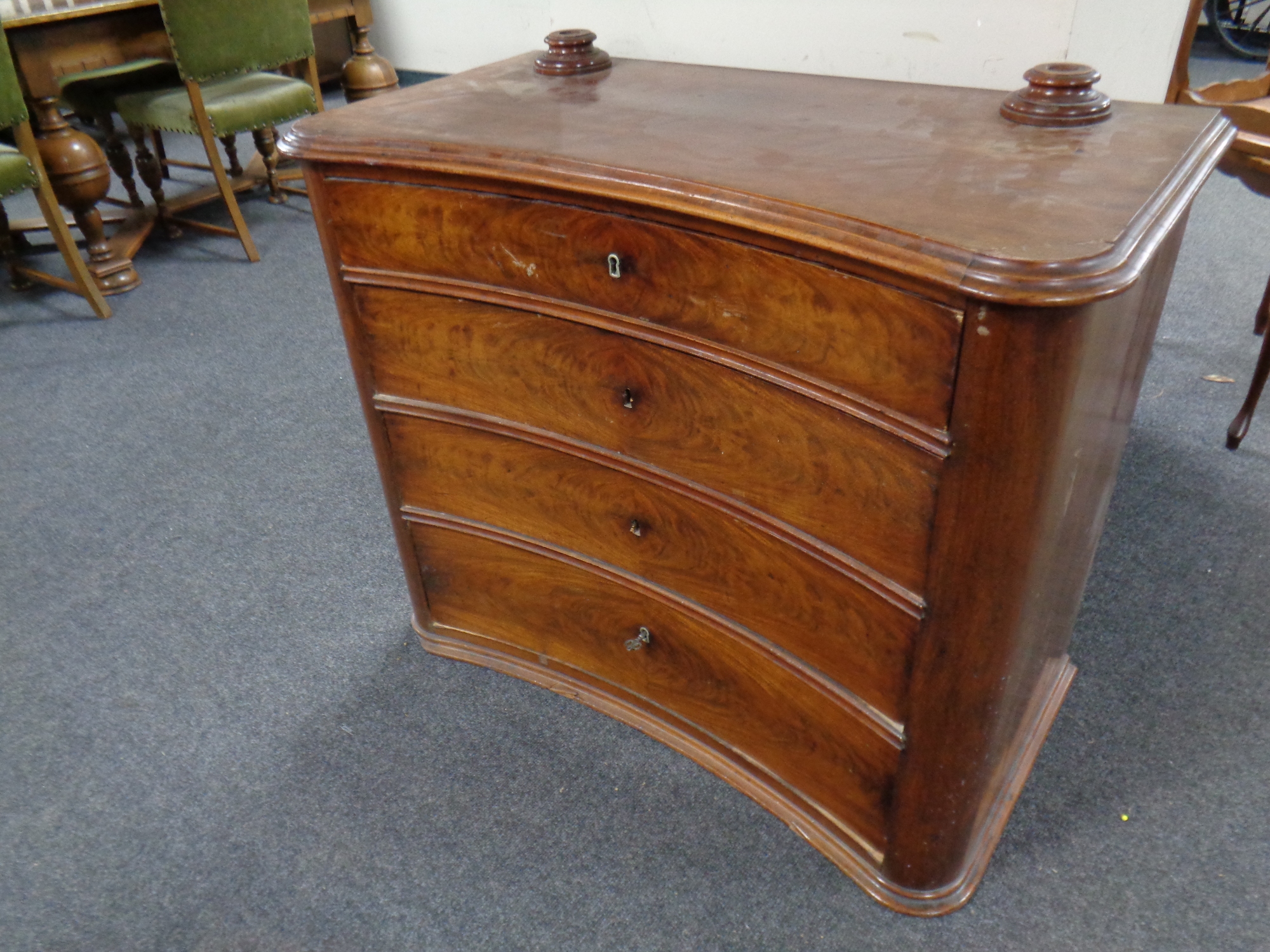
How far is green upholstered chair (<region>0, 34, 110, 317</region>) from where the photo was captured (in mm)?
2803

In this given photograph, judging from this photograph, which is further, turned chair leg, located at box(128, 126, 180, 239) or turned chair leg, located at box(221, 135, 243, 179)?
turned chair leg, located at box(221, 135, 243, 179)

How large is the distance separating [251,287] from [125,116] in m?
0.72

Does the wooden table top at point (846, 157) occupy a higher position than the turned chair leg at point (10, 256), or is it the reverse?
the wooden table top at point (846, 157)

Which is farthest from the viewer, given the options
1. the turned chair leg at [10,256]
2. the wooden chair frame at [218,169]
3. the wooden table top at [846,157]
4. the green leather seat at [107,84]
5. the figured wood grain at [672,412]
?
the green leather seat at [107,84]

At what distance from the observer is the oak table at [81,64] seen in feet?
9.77

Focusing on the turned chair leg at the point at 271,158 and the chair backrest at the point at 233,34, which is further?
the turned chair leg at the point at 271,158

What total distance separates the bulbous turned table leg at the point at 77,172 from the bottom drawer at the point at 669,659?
7.46 feet

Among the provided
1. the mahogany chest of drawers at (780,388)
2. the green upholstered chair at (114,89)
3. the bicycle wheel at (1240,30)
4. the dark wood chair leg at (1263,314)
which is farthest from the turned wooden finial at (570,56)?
the bicycle wheel at (1240,30)

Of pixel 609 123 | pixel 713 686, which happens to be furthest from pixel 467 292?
pixel 713 686

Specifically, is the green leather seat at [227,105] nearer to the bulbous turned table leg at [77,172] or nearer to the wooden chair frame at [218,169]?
the wooden chair frame at [218,169]

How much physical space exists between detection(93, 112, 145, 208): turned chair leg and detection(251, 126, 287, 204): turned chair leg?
0.50m

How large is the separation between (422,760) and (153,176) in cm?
302

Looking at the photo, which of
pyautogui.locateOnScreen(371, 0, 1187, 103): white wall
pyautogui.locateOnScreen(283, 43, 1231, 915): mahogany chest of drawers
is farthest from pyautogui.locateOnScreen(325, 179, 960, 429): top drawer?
pyautogui.locateOnScreen(371, 0, 1187, 103): white wall

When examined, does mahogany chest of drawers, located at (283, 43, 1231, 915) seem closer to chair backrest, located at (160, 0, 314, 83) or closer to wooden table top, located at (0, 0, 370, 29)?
chair backrest, located at (160, 0, 314, 83)
